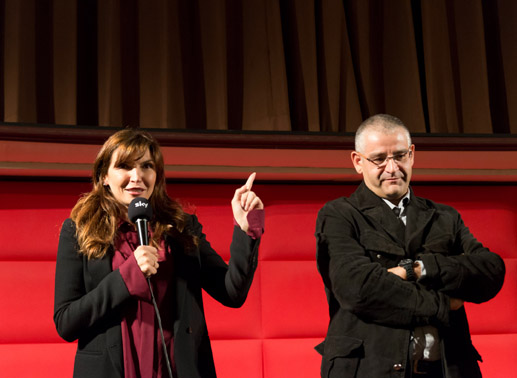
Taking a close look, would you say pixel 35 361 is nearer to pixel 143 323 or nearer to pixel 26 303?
pixel 26 303

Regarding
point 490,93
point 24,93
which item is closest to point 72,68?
point 24,93

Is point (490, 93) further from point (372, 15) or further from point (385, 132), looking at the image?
point (385, 132)

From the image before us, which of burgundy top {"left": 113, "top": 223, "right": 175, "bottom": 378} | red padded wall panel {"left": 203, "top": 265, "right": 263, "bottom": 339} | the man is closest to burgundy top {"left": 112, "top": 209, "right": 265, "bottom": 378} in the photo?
burgundy top {"left": 113, "top": 223, "right": 175, "bottom": 378}

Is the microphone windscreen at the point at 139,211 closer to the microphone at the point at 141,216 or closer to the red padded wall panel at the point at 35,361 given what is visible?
the microphone at the point at 141,216

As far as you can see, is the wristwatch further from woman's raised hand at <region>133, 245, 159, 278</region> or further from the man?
woman's raised hand at <region>133, 245, 159, 278</region>

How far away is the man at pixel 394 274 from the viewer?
1.11 m

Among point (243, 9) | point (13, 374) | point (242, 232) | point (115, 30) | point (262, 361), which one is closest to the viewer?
point (242, 232)

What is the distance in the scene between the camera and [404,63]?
2.44m

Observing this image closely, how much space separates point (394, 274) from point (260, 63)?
1337mm

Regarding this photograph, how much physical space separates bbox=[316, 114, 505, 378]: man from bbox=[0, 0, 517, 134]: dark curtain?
0.99m

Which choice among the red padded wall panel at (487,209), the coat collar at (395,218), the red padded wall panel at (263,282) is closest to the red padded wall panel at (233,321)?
the red padded wall panel at (263,282)

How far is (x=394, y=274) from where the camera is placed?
1.15 meters

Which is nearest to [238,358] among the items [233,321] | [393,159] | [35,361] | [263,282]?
[233,321]

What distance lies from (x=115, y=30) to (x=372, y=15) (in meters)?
1.07
